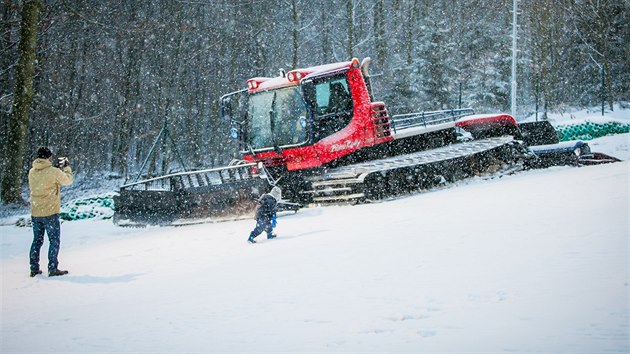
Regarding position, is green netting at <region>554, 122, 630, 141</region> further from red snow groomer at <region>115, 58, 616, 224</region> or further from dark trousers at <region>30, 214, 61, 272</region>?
dark trousers at <region>30, 214, 61, 272</region>

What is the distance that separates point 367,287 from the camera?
5277 mm

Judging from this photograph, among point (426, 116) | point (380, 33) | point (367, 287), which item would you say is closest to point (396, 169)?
point (426, 116)

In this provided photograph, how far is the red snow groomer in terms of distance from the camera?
1169 cm

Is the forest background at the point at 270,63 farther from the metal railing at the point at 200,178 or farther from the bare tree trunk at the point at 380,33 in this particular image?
the metal railing at the point at 200,178

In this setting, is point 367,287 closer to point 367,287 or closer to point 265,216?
point 367,287

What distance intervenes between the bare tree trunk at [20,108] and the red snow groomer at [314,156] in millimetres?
5789

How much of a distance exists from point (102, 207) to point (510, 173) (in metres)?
11.3

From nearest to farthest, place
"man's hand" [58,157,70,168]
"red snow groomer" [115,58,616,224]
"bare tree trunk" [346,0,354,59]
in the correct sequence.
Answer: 1. "man's hand" [58,157,70,168]
2. "red snow groomer" [115,58,616,224]
3. "bare tree trunk" [346,0,354,59]

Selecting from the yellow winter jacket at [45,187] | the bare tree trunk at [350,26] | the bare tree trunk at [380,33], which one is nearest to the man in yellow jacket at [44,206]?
the yellow winter jacket at [45,187]

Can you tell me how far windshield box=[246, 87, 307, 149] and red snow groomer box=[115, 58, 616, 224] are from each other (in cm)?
2

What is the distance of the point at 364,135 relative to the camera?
515 inches

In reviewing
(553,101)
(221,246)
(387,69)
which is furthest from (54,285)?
(553,101)

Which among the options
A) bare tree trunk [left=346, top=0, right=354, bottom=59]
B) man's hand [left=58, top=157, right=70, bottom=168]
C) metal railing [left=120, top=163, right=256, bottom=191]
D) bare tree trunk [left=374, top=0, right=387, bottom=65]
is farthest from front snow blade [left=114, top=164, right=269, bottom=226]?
bare tree trunk [left=374, top=0, right=387, bottom=65]

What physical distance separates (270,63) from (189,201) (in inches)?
1125
